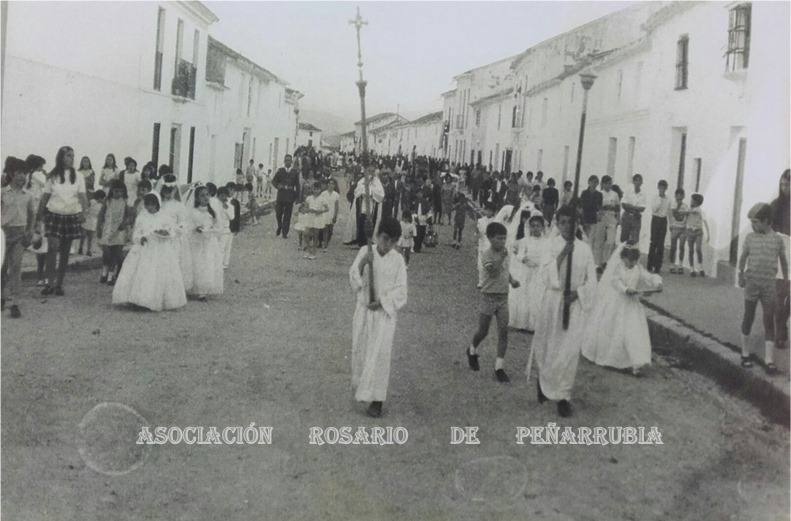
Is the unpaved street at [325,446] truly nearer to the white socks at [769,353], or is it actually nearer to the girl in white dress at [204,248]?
the white socks at [769,353]

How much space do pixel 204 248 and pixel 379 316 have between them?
444cm

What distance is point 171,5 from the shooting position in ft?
26.7

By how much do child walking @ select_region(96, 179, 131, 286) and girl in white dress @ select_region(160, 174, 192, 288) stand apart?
0.61m

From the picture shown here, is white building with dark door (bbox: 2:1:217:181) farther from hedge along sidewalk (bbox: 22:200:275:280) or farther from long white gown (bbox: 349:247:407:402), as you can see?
long white gown (bbox: 349:247:407:402)

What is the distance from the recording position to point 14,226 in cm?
687

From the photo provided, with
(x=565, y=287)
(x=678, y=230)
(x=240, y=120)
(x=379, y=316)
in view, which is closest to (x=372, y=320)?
(x=379, y=316)

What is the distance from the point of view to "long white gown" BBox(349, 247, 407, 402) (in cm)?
549

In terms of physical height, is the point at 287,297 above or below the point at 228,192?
below

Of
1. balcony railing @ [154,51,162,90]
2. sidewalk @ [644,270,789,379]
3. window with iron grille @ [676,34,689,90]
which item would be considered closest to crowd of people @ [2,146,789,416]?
sidewalk @ [644,270,789,379]

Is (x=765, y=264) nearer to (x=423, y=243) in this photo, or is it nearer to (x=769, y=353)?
(x=769, y=353)

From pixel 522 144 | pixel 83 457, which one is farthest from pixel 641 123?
pixel 83 457

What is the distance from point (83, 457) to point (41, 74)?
3.04 m

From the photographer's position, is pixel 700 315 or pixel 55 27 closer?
pixel 55 27

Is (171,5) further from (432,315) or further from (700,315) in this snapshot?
(700,315)
